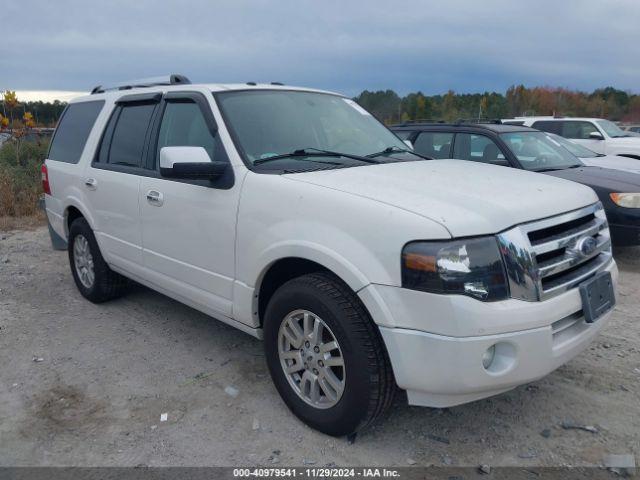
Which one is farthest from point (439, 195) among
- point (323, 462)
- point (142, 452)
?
point (142, 452)

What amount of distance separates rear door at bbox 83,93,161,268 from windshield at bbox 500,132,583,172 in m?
4.53

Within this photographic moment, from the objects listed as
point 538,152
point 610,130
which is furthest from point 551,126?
point 538,152

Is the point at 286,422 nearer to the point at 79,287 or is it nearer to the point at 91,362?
the point at 91,362

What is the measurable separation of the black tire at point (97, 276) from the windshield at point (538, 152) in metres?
4.81

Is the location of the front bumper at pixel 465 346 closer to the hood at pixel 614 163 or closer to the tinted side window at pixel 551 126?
the hood at pixel 614 163

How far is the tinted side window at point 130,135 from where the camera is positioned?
426 cm

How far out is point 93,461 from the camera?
2.87 metres

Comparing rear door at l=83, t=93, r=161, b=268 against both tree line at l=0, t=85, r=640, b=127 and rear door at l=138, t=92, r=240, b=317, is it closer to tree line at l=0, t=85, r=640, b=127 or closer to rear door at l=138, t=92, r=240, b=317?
rear door at l=138, t=92, r=240, b=317

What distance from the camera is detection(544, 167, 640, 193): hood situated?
6277 millimetres

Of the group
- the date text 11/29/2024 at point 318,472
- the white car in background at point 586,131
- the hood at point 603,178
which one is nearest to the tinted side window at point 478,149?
the hood at point 603,178

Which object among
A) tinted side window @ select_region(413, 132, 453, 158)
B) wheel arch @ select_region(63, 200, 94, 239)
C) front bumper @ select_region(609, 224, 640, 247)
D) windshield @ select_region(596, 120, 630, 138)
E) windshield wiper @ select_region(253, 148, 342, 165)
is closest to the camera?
windshield wiper @ select_region(253, 148, 342, 165)

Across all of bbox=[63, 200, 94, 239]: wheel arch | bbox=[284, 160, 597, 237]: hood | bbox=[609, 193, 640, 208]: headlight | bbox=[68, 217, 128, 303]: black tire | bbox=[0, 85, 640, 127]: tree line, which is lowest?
bbox=[68, 217, 128, 303]: black tire

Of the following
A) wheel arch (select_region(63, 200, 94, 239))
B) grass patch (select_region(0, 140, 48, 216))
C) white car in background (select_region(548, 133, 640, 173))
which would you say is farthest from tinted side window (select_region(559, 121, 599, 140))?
grass patch (select_region(0, 140, 48, 216))

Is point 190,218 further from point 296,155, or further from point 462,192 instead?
point 462,192
